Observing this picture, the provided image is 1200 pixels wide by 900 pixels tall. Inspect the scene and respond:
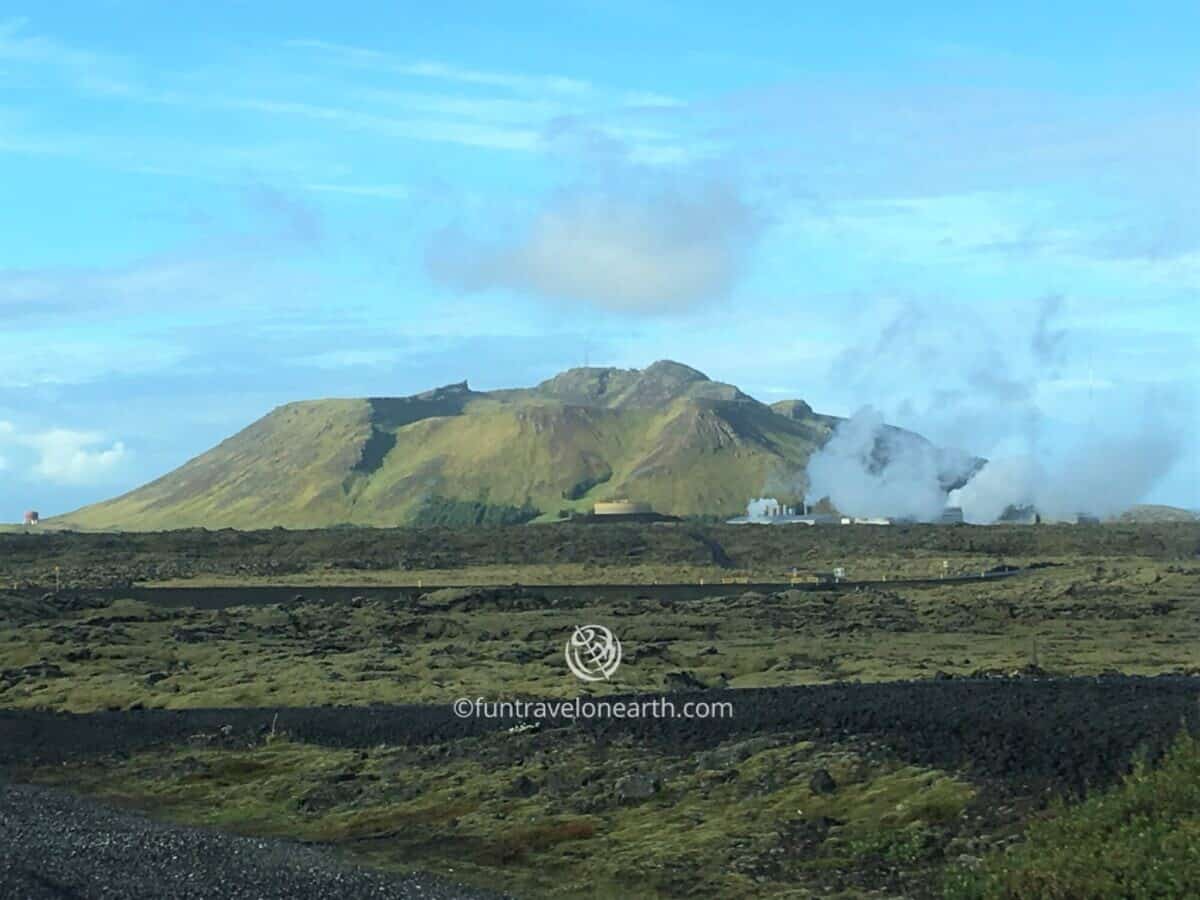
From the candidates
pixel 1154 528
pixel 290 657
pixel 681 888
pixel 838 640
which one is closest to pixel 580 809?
pixel 681 888

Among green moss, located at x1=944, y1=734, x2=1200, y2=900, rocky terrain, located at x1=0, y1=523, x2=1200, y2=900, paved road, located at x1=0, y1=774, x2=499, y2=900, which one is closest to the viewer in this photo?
green moss, located at x1=944, y1=734, x2=1200, y2=900

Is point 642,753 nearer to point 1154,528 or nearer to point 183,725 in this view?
point 183,725

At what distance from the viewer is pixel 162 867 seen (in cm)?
2188

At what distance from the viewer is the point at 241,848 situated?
2341cm

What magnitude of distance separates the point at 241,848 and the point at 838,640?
107 feet

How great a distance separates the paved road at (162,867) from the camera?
65.4 ft

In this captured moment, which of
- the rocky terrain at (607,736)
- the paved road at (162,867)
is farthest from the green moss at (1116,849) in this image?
the paved road at (162,867)

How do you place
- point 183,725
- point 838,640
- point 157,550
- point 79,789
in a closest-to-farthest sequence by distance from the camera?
point 79,789, point 183,725, point 838,640, point 157,550

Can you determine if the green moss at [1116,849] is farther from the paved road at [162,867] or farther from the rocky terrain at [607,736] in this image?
the paved road at [162,867]

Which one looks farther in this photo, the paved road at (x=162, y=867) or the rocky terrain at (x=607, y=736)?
Result: the rocky terrain at (x=607, y=736)

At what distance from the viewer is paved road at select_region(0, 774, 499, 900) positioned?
1992 centimetres

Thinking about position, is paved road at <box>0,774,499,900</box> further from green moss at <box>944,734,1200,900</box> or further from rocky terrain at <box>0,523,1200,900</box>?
green moss at <box>944,734,1200,900</box>

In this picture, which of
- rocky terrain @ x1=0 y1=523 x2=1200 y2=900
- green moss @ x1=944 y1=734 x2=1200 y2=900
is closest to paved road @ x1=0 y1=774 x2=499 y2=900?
rocky terrain @ x1=0 y1=523 x2=1200 y2=900

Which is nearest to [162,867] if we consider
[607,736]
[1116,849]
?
[607,736]
